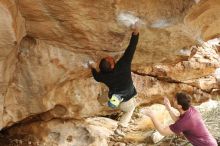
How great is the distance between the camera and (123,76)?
7.28 m

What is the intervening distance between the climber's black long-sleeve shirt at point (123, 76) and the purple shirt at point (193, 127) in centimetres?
98

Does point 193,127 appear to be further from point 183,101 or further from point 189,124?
point 183,101

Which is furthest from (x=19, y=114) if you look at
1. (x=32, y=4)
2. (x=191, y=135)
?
(x=191, y=135)

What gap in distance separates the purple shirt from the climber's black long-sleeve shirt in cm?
98

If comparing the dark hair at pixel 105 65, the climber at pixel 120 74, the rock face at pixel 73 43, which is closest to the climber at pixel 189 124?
the climber at pixel 120 74

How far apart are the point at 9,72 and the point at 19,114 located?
99 centimetres

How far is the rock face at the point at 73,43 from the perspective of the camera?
23.9 ft

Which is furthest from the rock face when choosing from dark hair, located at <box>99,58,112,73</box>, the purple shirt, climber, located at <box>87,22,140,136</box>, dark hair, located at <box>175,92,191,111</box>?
the purple shirt

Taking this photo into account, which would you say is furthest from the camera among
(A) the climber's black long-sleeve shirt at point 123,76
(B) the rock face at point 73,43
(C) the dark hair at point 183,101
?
(B) the rock face at point 73,43

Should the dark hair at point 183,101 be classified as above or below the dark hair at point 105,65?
below

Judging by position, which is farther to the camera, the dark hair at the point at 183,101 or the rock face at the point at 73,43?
the rock face at the point at 73,43

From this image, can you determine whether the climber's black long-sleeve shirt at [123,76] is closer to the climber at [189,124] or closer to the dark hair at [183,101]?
the climber at [189,124]

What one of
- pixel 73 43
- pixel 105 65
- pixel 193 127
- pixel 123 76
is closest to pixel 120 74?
pixel 123 76

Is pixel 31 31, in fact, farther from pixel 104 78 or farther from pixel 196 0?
pixel 196 0
